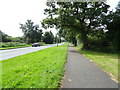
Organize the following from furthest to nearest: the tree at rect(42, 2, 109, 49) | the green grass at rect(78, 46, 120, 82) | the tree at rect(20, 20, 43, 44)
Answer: the tree at rect(20, 20, 43, 44)
the tree at rect(42, 2, 109, 49)
the green grass at rect(78, 46, 120, 82)

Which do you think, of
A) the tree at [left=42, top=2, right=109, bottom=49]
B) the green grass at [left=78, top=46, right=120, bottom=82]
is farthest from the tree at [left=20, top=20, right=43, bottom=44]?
the green grass at [left=78, top=46, right=120, bottom=82]

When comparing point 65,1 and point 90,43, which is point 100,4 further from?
point 90,43

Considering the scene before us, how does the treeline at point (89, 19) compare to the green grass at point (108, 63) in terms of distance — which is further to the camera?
the treeline at point (89, 19)

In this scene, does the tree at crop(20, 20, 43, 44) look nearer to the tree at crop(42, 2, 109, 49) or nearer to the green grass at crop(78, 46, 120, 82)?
the tree at crop(42, 2, 109, 49)

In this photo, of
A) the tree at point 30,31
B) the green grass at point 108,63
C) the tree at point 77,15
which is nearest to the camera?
the green grass at point 108,63

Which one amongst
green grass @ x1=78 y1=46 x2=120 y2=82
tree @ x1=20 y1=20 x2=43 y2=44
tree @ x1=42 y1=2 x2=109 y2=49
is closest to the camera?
green grass @ x1=78 y1=46 x2=120 y2=82

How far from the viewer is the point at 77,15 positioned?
61.1ft

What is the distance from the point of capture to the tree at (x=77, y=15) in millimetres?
18516

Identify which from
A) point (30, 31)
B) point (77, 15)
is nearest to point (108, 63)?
point (77, 15)

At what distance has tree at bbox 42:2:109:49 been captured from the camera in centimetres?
1852

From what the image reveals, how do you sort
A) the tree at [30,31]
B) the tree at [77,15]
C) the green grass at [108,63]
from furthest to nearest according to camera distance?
the tree at [30,31] < the tree at [77,15] < the green grass at [108,63]

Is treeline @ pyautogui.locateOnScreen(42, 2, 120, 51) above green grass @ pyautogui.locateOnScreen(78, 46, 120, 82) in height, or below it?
above

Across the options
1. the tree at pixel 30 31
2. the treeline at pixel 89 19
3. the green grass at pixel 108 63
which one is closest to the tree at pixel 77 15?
the treeline at pixel 89 19

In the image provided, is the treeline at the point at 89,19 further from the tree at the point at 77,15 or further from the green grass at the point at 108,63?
the green grass at the point at 108,63
